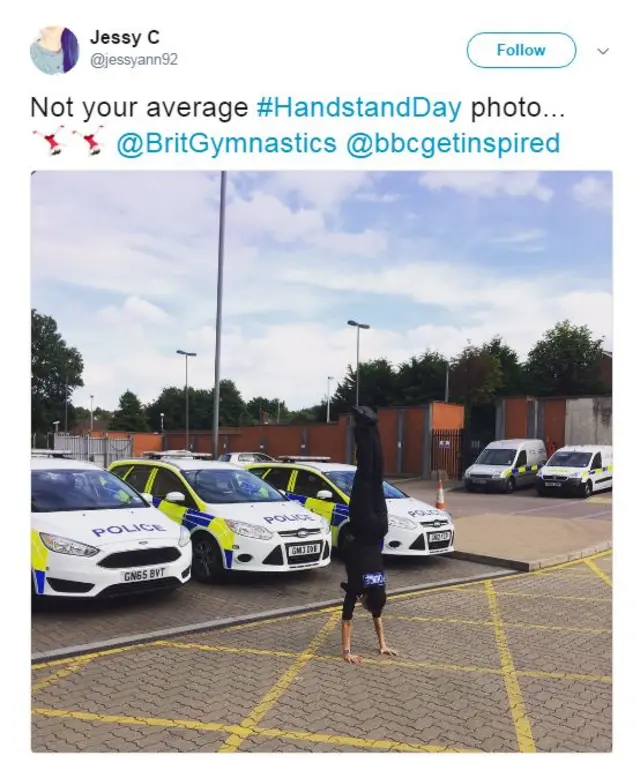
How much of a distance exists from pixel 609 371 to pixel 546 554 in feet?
24.2

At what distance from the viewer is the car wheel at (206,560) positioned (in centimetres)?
801

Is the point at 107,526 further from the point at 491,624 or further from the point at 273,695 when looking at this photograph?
the point at 491,624

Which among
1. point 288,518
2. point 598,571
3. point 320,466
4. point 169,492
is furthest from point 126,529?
point 598,571

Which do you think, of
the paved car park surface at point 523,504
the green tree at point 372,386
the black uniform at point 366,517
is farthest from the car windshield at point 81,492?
the green tree at point 372,386

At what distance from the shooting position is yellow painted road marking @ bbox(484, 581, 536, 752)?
4044 millimetres

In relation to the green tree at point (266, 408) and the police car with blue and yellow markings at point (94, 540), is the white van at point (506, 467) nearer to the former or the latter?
the green tree at point (266, 408)

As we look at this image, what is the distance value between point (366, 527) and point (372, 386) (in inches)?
1648

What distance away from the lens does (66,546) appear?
251 inches

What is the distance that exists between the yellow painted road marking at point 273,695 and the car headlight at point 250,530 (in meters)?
1.69

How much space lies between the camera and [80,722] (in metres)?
4.17
